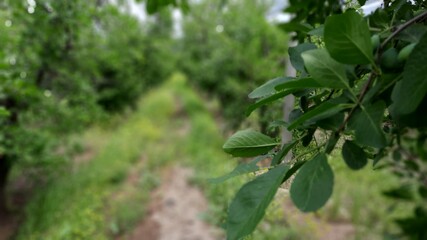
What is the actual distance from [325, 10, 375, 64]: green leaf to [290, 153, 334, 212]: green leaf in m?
0.13

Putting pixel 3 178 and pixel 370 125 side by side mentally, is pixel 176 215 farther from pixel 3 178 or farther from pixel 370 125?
pixel 370 125

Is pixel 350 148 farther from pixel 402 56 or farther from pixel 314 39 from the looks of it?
pixel 314 39

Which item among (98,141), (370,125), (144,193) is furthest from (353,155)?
(98,141)

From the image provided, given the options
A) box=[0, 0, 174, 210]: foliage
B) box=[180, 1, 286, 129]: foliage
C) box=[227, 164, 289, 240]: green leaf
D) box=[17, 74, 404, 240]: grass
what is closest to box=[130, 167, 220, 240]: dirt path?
box=[17, 74, 404, 240]: grass

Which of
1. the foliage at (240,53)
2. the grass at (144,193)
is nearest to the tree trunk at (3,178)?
the grass at (144,193)

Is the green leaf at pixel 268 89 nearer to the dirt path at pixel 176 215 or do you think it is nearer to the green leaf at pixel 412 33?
the green leaf at pixel 412 33

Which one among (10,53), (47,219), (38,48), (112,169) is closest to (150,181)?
(112,169)

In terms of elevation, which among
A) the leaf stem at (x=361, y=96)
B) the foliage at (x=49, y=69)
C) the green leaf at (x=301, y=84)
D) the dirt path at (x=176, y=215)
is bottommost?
the leaf stem at (x=361, y=96)

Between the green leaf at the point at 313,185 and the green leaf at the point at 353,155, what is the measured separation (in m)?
0.06

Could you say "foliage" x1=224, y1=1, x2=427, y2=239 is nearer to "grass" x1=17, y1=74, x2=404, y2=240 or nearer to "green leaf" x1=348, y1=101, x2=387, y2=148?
"green leaf" x1=348, y1=101, x2=387, y2=148

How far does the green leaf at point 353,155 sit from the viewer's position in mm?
530

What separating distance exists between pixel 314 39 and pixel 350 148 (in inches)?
12.6

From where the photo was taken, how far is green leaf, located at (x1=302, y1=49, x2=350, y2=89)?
489mm

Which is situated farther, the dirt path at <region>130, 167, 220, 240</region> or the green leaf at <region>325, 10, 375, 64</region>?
the dirt path at <region>130, 167, 220, 240</region>
